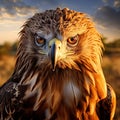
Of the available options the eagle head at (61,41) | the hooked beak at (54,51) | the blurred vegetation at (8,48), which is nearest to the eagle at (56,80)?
the eagle head at (61,41)

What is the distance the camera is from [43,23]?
149cm

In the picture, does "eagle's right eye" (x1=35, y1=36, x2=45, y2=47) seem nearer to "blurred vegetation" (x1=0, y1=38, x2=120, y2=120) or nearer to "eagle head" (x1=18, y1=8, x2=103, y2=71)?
"eagle head" (x1=18, y1=8, x2=103, y2=71)

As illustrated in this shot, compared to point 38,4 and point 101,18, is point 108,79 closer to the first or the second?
point 101,18

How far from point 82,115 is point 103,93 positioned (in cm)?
9

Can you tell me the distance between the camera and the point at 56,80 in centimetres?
154

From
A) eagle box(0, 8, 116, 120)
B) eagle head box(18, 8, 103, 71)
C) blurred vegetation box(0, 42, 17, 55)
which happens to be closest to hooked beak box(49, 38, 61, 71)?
eagle head box(18, 8, 103, 71)

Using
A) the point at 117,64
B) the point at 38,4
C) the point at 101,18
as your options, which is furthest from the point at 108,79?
the point at 38,4

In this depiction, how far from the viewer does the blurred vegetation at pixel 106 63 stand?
198cm

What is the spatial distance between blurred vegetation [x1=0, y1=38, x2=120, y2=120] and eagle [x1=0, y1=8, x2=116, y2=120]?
40 centimetres

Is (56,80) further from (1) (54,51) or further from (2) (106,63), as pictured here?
(2) (106,63)

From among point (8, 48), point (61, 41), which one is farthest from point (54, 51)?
point (8, 48)

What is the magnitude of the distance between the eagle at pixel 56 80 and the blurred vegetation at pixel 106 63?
0.40m

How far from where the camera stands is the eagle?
1514 millimetres

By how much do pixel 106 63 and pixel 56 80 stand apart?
486mm
